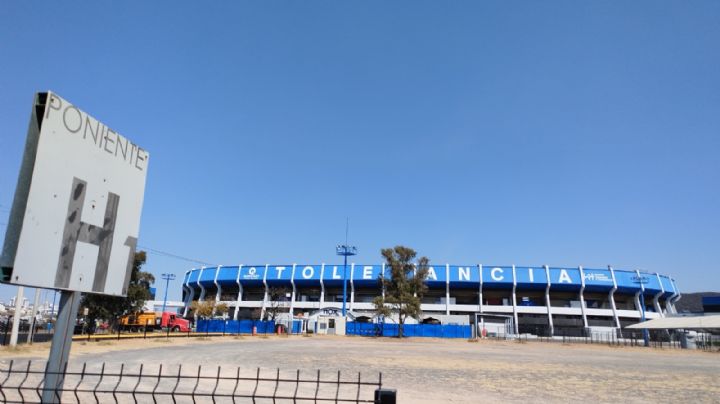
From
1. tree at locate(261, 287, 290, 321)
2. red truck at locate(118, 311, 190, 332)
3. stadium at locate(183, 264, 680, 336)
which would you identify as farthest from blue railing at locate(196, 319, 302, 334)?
tree at locate(261, 287, 290, 321)

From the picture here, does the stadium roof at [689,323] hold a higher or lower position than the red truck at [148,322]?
higher

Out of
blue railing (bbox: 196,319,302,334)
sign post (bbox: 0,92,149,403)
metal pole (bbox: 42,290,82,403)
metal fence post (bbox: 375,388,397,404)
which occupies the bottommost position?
blue railing (bbox: 196,319,302,334)

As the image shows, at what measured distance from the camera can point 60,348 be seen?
363 cm

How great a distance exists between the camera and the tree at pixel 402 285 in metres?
57.3

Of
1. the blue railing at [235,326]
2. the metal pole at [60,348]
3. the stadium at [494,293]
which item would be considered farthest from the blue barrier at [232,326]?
the metal pole at [60,348]

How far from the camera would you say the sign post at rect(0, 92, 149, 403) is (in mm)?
3139

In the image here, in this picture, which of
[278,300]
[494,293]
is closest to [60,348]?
[278,300]

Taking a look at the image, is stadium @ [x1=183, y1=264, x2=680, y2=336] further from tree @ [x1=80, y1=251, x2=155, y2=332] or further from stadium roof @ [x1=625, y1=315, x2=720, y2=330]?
tree @ [x1=80, y1=251, x2=155, y2=332]

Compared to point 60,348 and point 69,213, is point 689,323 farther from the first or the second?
point 69,213

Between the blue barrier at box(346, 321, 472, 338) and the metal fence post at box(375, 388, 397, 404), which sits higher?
the metal fence post at box(375, 388, 397, 404)

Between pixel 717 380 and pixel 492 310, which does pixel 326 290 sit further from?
pixel 717 380

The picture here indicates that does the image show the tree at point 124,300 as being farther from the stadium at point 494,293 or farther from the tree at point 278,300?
the tree at point 278,300

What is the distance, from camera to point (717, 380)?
18.3 m

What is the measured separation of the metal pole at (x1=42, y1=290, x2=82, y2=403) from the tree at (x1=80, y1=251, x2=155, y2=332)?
36.4 metres
